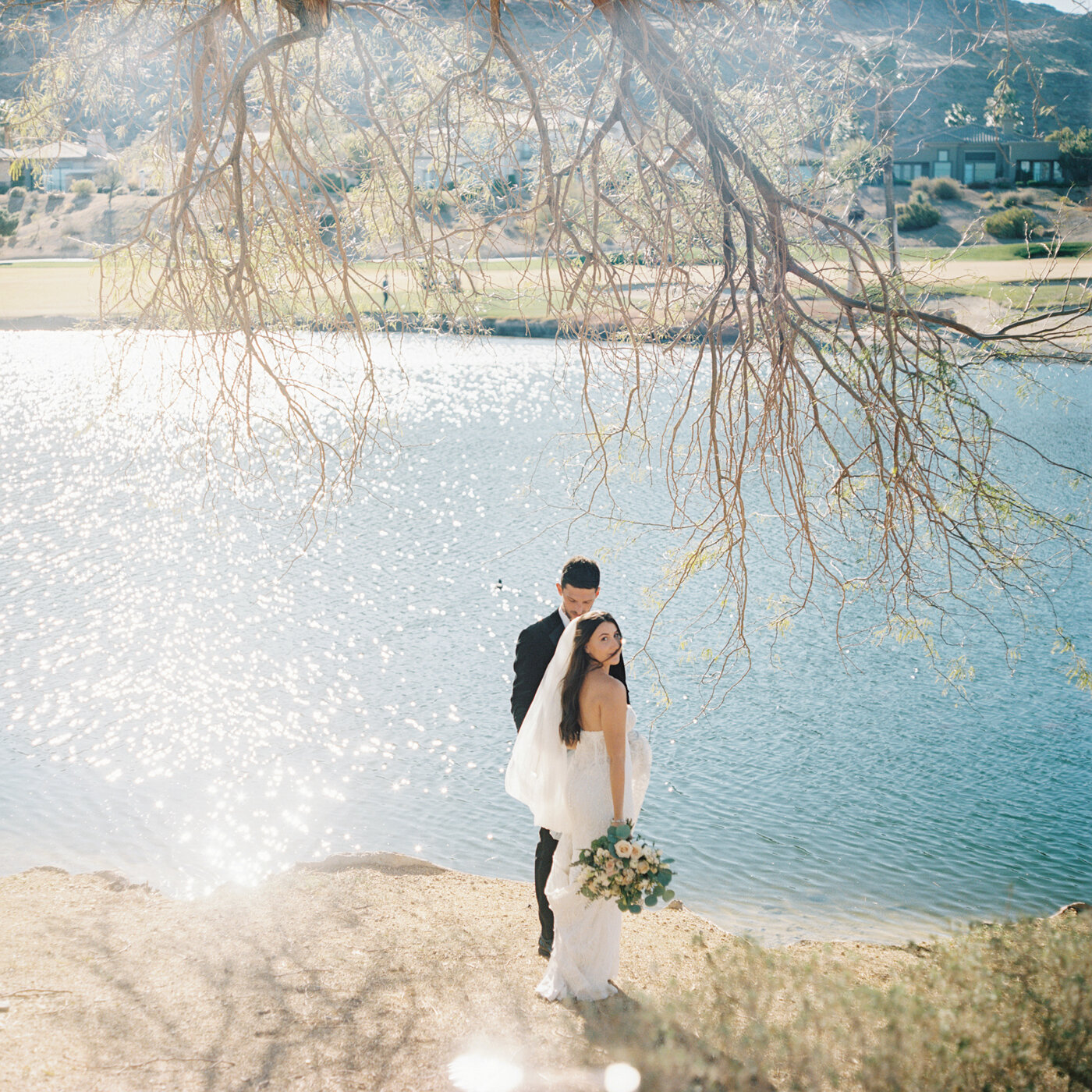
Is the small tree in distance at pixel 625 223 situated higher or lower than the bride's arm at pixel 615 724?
higher

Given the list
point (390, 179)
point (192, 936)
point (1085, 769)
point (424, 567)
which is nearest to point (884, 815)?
point (1085, 769)

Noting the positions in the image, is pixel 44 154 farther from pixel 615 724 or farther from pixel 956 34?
pixel 956 34

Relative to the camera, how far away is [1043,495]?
47.9 ft

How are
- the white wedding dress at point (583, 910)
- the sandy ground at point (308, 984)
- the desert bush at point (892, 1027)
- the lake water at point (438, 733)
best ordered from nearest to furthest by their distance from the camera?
the desert bush at point (892, 1027), the sandy ground at point (308, 984), the white wedding dress at point (583, 910), the lake water at point (438, 733)

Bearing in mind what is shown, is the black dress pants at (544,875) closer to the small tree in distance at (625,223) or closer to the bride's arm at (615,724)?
the bride's arm at (615,724)

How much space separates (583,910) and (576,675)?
89cm

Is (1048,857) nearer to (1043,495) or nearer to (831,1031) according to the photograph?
(831,1031)

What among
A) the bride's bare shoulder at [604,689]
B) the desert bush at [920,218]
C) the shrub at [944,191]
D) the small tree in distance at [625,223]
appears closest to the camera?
the small tree in distance at [625,223]

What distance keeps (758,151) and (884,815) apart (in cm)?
518

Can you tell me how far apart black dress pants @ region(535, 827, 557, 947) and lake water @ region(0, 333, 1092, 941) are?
1.56 meters

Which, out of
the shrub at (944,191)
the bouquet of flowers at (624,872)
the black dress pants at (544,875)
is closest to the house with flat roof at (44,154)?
the black dress pants at (544,875)

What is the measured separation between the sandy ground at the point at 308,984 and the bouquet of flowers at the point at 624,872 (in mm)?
411

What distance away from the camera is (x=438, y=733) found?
8789 millimetres

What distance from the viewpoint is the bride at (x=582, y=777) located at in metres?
3.85
